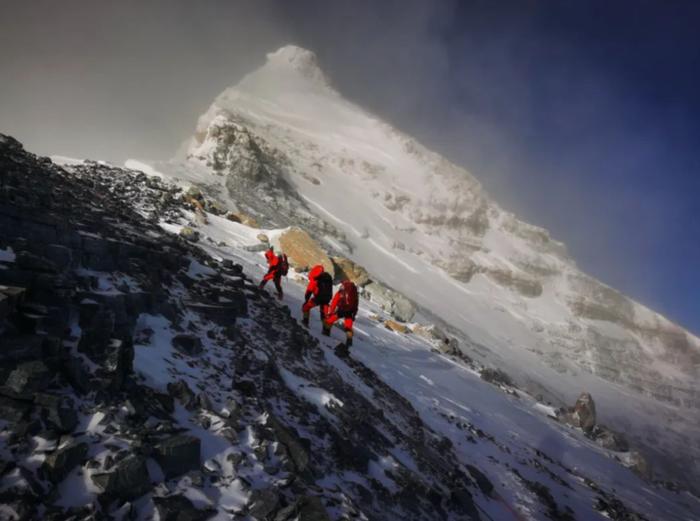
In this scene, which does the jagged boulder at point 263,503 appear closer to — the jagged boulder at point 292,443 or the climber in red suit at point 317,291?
the jagged boulder at point 292,443

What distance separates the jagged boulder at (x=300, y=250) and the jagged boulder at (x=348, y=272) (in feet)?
6.49

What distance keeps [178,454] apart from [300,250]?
18578 mm

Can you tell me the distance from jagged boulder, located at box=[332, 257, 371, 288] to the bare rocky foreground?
15559mm

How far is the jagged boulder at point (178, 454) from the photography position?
3.84 m

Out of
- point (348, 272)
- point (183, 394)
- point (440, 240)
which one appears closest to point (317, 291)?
point (183, 394)

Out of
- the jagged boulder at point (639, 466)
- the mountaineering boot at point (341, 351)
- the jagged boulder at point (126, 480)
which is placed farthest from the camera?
the jagged boulder at point (639, 466)

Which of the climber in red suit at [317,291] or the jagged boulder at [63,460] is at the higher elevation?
the climber in red suit at [317,291]

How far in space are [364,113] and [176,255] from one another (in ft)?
338

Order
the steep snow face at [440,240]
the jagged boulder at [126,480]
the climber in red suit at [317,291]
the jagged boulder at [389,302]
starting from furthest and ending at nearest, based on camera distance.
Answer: the steep snow face at [440,240], the jagged boulder at [389,302], the climber in red suit at [317,291], the jagged boulder at [126,480]

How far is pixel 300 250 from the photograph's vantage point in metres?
22.3

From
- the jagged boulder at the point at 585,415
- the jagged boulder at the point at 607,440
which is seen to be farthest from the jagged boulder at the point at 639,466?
the jagged boulder at the point at 585,415

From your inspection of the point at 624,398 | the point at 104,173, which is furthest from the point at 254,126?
the point at 624,398

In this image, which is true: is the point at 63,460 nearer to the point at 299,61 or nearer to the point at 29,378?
the point at 29,378

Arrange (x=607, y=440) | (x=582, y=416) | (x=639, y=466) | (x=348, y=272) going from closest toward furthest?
(x=639, y=466) < (x=607, y=440) < (x=348, y=272) < (x=582, y=416)
